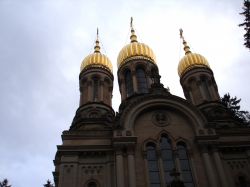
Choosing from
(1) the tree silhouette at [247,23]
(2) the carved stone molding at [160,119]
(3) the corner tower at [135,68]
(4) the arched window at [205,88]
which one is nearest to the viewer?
(1) the tree silhouette at [247,23]

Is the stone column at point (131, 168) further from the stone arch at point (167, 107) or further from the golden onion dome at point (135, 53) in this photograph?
the golden onion dome at point (135, 53)

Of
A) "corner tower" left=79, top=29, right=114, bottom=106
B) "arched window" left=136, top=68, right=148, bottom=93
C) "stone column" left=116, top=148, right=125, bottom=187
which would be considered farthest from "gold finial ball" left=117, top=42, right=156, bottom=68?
"stone column" left=116, top=148, right=125, bottom=187

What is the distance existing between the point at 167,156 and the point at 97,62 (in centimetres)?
1269

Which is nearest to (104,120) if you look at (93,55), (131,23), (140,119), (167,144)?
(140,119)

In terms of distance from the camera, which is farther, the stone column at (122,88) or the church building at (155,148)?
the stone column at (122,88)

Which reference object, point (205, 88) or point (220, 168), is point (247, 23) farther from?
point (205, 88)

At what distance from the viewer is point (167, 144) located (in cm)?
2094

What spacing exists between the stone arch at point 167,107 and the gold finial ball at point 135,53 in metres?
9.19

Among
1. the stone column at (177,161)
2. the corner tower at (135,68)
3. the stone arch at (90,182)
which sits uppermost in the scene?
the corner tower at (135,68)

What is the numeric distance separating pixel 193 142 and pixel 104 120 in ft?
22.1

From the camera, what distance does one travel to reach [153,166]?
65.2 ft

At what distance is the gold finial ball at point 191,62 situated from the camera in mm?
30938

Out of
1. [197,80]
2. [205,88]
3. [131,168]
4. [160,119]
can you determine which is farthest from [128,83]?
[131,168]

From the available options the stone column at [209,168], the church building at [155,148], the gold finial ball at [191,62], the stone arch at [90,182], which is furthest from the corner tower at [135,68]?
the stone arch at [90,182]
